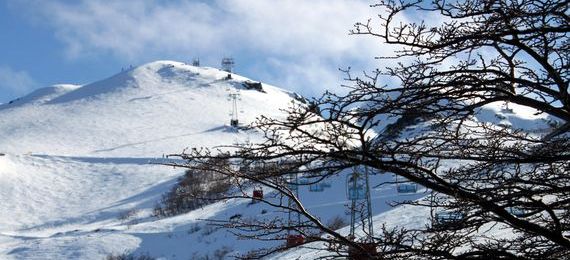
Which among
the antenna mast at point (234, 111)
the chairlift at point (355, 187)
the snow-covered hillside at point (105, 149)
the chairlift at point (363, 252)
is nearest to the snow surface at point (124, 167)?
the snow-covered hillside at point (105, 149)

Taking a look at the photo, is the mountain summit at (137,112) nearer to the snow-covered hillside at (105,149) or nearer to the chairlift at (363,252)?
the snow-covered hillside at (105,149)

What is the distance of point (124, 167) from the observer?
2581 inches

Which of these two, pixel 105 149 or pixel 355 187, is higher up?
pixel 105 149

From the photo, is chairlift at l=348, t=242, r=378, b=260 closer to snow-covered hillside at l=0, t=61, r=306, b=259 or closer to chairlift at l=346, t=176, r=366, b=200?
chairlift at l=346, t=176, r=366, b=200

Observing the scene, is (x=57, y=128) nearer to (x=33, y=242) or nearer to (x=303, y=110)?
(x=33, y=242)

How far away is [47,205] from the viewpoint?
56.6 metres

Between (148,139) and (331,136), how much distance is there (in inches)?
2861

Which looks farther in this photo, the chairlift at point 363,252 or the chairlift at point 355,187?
the chairlift at point 355,187

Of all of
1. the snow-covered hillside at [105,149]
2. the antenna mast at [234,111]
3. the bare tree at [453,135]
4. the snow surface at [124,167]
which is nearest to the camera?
the bare tree at [453,135]

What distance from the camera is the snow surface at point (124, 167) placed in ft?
106

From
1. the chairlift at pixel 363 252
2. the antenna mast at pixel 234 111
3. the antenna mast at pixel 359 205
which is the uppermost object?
the antenna mast at pixel 234 111

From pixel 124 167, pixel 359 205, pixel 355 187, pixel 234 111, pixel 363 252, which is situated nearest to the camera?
pixel 363 252

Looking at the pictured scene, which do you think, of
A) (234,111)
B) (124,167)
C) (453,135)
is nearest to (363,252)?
(453,135)

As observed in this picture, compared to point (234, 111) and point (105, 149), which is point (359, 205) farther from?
point (234, 111)
